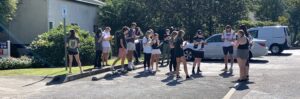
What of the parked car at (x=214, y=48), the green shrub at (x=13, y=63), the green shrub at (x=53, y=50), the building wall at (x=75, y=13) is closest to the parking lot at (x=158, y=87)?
the green shrub at (x=13, y=63)

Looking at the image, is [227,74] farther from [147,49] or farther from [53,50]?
[53,50]

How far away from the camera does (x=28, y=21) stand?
2812 cm

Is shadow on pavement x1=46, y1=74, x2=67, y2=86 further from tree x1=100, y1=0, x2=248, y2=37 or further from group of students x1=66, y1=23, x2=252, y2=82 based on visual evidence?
tree x1=100, y1=0, x2=248, y2=37

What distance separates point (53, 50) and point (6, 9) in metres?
7.38

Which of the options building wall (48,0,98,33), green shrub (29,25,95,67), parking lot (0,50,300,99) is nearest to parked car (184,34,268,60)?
green shrub (29,25,95,67)

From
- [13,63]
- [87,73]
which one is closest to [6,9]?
[13,63]

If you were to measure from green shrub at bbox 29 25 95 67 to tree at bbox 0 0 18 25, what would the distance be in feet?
19.3

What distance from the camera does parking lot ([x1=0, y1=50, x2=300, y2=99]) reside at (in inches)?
436

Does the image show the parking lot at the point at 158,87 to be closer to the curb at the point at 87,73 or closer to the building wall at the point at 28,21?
the curb at the point at 87,73

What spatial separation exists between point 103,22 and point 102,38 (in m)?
18.3

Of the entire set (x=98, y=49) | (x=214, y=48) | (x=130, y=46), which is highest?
(x=130, y=46)

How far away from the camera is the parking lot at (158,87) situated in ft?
36.4

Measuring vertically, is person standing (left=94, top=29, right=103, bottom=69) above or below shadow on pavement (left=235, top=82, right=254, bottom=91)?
above

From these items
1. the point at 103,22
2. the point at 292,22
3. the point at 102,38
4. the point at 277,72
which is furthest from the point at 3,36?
the point at 292,22
